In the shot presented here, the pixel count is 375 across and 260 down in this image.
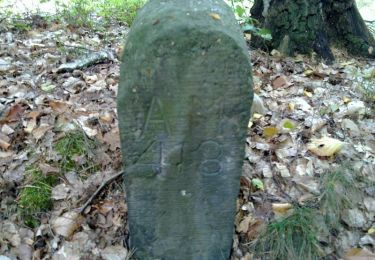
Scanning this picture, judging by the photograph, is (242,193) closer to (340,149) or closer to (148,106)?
(340,149)

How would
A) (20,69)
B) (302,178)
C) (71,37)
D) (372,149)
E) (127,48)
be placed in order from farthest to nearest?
(71,37) → (20,69) → (372,149) → (302,178) → (127,48)

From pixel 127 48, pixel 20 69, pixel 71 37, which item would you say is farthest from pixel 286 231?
pixel 71 37

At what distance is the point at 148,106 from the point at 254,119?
1.62m

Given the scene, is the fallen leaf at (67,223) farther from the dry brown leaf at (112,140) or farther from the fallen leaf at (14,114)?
the fallen leaf at (14,114)

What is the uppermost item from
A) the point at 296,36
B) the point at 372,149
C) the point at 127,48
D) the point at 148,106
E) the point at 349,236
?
the point at 127,48

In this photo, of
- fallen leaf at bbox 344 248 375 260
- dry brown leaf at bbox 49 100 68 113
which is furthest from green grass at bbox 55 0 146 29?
fallen leaf at bbox 344 248 375 260

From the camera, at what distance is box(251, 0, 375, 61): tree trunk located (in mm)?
4410

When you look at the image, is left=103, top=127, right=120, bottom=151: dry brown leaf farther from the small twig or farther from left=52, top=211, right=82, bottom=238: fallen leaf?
left=52, top=211, right=82, bottom=238: fallen leaf

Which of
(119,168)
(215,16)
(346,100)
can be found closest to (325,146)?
(346,100)

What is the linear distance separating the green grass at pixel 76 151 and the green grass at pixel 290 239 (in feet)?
4.06

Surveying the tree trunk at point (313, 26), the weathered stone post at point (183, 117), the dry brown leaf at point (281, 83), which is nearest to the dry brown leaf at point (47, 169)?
the weathered stone post at point (183, 117)

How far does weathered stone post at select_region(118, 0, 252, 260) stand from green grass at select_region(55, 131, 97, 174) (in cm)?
71

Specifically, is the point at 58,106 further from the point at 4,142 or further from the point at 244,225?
the point at 244,225

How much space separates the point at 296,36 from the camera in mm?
4469
